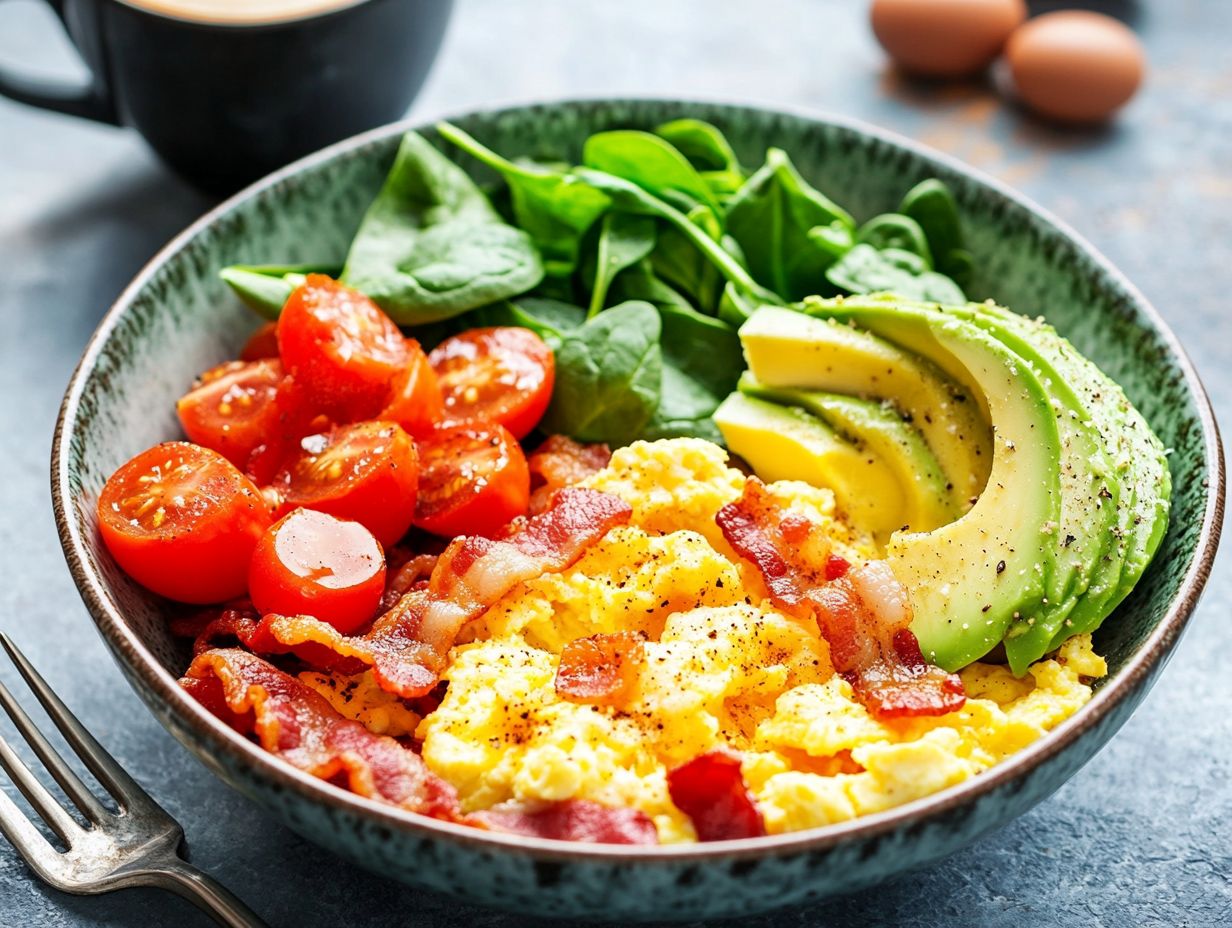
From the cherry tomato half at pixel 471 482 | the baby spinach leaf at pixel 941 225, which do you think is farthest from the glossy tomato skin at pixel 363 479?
the baby spinach leaf at pixel 941 225

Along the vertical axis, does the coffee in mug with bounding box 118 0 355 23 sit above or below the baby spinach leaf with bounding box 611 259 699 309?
above

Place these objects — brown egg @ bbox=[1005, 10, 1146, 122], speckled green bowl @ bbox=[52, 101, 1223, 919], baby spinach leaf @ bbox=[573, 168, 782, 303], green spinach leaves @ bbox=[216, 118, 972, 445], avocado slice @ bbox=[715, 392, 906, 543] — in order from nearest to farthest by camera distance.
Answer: speckled green bowl @ bbox=[52, 101, 1223, 919] < avocado slice @ bbox=[715, 392, 906, 543] < green spinach leaves @ bbox=[216, 118, 972, 445] < baby spinach leaf @ bbox=[573, 168, 782, 303] < brown egg @ bbox=[1005, 10, 1146, 122]

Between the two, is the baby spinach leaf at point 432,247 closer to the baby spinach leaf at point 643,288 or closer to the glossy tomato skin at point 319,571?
the baby spinach leaf at point 643,288

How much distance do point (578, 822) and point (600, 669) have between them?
0.94ft

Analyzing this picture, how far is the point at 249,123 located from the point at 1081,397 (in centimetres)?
210

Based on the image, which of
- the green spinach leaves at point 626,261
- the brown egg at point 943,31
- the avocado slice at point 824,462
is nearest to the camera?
the avocado slice at point 824,462

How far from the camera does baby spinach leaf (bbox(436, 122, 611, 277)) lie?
9.17ft

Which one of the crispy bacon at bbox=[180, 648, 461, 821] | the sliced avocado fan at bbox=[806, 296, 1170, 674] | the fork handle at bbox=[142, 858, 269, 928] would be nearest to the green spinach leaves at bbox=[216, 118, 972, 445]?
the sliced avocado fan at bbox=[806, 296, 1170, 674]

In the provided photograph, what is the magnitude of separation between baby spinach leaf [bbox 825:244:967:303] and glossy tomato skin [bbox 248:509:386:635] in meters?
1.13

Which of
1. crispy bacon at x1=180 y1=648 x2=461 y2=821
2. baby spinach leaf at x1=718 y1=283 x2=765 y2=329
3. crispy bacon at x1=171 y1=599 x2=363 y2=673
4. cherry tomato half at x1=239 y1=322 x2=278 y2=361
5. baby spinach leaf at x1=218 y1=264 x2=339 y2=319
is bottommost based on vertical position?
crispy bacon at x1=171 y1=599 x2=363 y2=673

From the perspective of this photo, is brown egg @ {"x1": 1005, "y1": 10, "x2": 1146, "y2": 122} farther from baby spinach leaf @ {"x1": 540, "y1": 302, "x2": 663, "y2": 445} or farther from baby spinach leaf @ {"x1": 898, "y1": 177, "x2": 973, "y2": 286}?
baby spinach leaf @ {"x1": 540, "y1": 302, "x2": 663, "y2": 445}

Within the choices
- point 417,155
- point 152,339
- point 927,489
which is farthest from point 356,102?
point 927,489

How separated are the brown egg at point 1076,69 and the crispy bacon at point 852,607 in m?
2.27

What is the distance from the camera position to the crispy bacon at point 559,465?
250 cm
